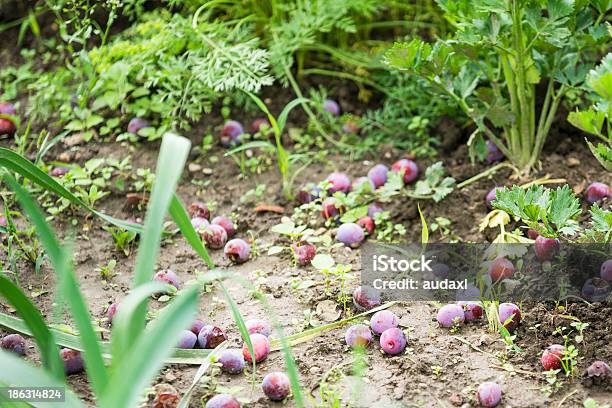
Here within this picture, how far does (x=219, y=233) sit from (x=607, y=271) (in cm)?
107

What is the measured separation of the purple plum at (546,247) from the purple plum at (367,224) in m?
0.51

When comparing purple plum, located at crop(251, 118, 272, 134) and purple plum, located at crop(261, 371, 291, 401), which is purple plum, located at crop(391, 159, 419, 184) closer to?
purple plum, located at crop(251, 118, 272, 134)

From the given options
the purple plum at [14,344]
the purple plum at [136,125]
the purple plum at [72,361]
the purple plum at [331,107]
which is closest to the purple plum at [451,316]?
the purple plum at [72,361]

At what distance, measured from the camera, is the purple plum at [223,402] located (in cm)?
165

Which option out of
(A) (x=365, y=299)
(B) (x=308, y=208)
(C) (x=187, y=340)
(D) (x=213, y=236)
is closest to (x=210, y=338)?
(C) (x=187, y=340)

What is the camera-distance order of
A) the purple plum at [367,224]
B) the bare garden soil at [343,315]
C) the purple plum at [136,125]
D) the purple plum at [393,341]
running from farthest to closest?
the purple plum at [136,125], the purple plum at [367,224], the purple plum at [393,341], the bare garden soil at [343,315]

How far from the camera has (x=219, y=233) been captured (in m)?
2.39

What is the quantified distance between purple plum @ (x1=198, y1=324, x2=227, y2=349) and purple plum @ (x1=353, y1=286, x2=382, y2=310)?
1.16 ft

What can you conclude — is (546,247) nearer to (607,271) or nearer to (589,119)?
(607,271)

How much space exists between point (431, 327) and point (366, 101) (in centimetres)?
123

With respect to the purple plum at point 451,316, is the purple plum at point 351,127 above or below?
above

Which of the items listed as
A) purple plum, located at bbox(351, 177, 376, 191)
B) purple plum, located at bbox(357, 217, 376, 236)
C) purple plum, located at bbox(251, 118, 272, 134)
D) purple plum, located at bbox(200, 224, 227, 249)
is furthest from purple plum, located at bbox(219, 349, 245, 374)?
purple plum, located at bbox(251, 118, 272, 134)

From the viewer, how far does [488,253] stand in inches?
87.0

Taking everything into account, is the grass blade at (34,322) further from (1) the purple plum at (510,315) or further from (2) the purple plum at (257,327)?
(1) the purple plum at (510,315)
